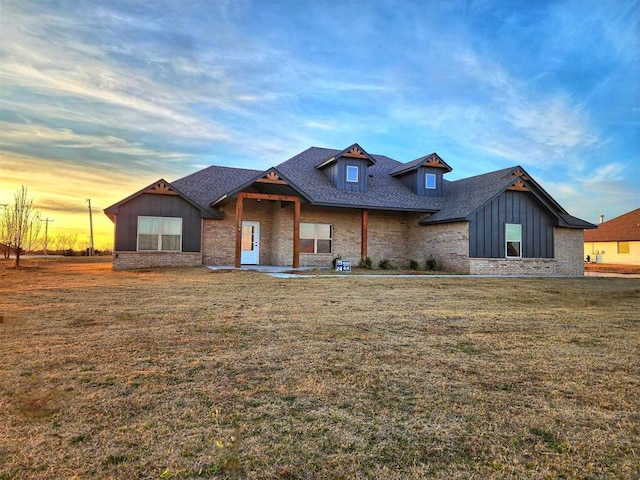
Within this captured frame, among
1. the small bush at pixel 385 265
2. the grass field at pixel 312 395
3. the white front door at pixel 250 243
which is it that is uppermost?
the white front door at pixel 250 243

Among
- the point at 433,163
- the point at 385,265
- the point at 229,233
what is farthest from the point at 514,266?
the point at 229,233

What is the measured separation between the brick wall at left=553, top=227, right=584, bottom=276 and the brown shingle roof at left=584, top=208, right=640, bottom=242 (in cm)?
1967

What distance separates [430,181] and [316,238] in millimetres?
7561

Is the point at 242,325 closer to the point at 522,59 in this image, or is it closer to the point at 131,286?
the point at 131,286

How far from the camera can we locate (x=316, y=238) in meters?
20.3

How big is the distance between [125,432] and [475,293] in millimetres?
10293

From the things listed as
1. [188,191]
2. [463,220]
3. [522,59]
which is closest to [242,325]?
[463,220]

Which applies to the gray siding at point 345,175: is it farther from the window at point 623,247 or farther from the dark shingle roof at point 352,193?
the window at point 623,247

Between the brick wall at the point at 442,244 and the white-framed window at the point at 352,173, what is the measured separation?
3.95 m

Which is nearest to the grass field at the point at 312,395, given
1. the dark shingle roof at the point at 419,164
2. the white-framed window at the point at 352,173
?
the white-framed window at the point at 352,173

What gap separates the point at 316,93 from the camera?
667 inches

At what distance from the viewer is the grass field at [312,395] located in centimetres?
248

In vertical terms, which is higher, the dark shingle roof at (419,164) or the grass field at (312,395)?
the dark shingle roof at (419,164)

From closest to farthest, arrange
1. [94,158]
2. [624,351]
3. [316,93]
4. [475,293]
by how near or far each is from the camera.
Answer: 1. [624,351]
2. [475,293]
3. [316,93]
4. [94,158]
